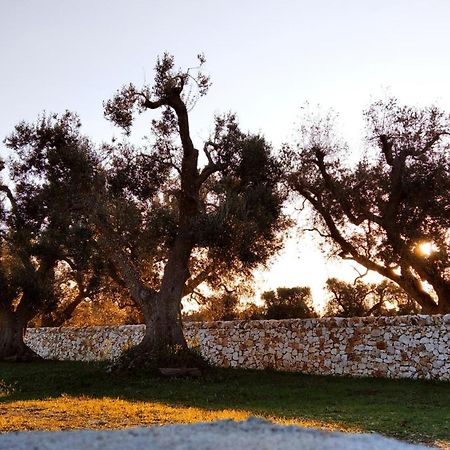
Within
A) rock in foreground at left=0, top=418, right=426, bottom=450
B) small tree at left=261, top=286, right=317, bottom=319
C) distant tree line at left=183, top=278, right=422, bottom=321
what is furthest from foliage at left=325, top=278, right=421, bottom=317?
rock in foreground at left=0, top=418, right=426, bottom=450

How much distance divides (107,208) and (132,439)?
1360 cm

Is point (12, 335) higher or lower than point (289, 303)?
lower

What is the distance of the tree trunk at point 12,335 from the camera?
92.2 feet

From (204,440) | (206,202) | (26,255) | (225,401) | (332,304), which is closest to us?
(204,440)

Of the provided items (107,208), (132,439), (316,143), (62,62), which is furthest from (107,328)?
(132,439)

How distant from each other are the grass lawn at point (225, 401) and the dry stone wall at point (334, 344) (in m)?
0.84

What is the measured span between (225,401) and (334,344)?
25.6ft

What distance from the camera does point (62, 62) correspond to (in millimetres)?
16344

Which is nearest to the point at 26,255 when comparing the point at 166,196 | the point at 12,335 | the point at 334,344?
the point at 12,335

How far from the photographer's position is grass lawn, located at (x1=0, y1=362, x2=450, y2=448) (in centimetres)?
959

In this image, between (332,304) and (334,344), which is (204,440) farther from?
(332,304)

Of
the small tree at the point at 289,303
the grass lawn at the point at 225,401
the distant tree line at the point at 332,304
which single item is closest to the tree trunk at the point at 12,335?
the grass lawn at the point at 225,401

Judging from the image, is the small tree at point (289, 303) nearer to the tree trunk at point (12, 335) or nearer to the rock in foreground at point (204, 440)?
the tree trunk at point (12, 335)

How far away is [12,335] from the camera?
93.1ft
